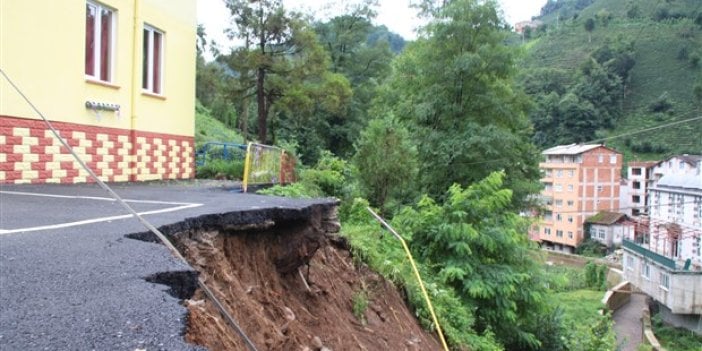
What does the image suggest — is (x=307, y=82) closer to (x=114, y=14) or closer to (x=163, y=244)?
(x=114, y=14)

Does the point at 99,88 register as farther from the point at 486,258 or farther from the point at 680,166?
the point at 680,166

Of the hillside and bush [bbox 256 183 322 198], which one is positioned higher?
the hillside

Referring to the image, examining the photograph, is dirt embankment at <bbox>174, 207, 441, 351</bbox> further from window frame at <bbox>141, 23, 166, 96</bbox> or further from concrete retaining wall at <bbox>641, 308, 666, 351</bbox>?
concrete retaining wall at <bbox>641, 308, 666, 351</bbox>

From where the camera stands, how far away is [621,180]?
64.6 meters

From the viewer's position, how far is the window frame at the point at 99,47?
10375 mm

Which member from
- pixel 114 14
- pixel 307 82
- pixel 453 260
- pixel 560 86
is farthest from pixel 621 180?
pixel 114 14

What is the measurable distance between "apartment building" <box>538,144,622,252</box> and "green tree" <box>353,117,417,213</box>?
49.5 metres

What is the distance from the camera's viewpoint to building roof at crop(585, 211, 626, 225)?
59312 millimetres

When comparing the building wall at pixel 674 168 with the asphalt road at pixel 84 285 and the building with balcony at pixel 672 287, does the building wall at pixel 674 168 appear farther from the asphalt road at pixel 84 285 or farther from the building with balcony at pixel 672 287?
the asphalt road at pixel 84 285

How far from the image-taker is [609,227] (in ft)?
197

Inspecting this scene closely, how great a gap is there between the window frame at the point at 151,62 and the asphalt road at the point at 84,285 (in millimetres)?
7013

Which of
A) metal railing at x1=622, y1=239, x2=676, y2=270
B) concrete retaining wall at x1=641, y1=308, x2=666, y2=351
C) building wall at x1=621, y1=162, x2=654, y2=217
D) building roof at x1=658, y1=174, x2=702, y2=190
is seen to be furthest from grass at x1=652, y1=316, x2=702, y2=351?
building wall at x1=621, y1=162, x2=654, y2=217

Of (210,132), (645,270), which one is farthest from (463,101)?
(645,270)

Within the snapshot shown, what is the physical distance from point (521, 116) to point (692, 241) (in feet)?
95.7
